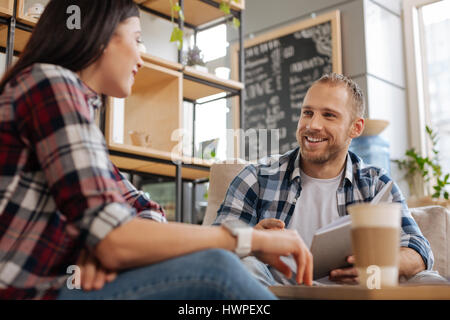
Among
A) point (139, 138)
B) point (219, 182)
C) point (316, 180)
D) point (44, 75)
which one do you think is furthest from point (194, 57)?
point (44, 75)

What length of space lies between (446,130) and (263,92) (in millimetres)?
1620

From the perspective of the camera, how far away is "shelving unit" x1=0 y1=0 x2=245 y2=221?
3.03 m

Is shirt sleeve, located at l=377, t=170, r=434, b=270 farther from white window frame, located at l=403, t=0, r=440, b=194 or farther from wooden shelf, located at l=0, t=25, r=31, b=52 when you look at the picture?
white window frame, located at l=403, t=0, r=440, b=194

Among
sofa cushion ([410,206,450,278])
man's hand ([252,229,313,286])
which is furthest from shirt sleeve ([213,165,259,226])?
man's hand ([252,229,313,286])

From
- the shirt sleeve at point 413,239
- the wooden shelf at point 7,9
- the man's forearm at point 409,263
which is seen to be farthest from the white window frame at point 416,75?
the wooden shelf at point 7,9

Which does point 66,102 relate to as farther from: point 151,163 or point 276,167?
point 151,163

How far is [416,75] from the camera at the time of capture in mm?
4406

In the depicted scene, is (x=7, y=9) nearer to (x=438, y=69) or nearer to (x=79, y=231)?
(x=79, y=231)

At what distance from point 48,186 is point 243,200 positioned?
1108 millimetres

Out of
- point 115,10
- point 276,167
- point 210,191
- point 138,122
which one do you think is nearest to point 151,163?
point 138,122

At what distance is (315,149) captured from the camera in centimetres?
196

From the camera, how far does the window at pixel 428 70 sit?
429 cm

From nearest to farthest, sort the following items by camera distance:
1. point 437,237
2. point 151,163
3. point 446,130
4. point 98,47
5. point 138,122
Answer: point 98,47 < point 437,237 < point 151,163 < point 138,122 < point 446,130

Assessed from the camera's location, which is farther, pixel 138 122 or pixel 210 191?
pixel 138 122
